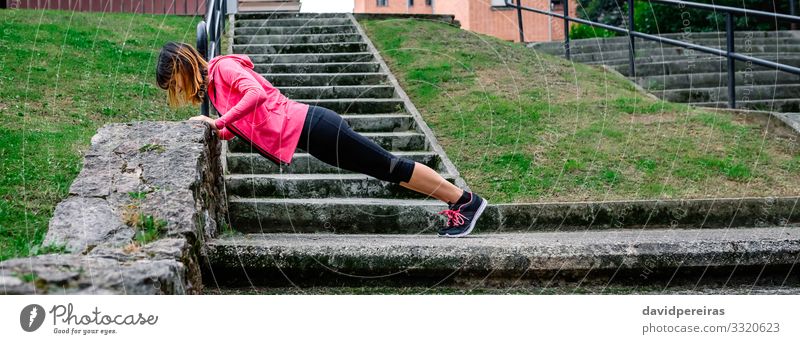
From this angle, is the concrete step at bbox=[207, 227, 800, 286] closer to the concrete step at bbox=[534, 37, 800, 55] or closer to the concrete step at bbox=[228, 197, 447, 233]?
the concrete step at bbox=[228, 197, 447, 233]

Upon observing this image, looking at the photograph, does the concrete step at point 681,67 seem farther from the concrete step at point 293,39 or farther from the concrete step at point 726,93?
the concrete step at point 293,39

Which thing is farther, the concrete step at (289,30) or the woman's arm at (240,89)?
the concrete step at (289,30)

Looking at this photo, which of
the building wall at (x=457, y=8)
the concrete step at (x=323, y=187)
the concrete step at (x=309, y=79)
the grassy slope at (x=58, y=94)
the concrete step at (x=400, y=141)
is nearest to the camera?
the grassy slope at (x=58, y=94)

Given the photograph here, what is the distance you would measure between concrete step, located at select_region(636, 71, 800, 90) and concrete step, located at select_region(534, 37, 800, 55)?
1.31 m

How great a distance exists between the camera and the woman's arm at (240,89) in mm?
3557

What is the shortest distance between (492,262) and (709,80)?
6309 mm

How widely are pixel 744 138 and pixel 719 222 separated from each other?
58.9 inches

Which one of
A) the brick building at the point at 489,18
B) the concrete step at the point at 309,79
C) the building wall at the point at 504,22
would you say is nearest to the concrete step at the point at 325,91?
the concrete step at the point at 309,79

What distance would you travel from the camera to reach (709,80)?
8664mm

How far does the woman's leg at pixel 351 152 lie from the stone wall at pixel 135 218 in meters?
0.54
